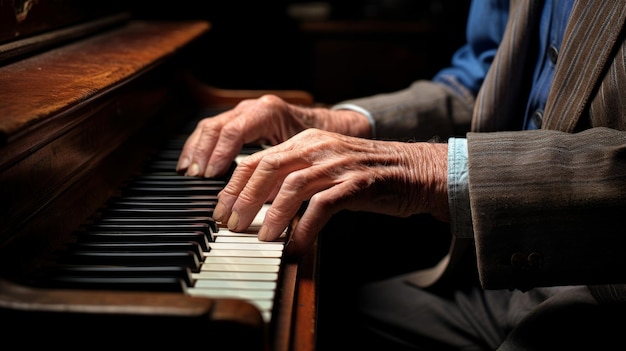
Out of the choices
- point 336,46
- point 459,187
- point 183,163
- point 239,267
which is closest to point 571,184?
point 459,187

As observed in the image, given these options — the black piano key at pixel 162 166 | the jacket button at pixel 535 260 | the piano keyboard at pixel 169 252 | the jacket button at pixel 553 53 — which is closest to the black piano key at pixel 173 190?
the piano keyboard at pixel 169 252

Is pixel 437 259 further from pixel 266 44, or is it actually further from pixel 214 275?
pixel 266 44

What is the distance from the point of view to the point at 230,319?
2.18 ft

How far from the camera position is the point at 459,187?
106 centimetres

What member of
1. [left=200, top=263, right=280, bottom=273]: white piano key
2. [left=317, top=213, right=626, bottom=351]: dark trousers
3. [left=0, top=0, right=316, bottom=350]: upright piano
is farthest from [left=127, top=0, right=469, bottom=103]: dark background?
[left=200, top=263, right=280, bottom=273]: white piano key

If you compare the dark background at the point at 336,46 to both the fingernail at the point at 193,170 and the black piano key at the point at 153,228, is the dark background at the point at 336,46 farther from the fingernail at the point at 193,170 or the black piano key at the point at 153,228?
the black piano key at the point at 153,228

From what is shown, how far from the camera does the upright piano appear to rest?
2.22ft

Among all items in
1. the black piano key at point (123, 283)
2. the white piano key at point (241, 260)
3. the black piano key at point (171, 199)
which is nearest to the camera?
the black piano key at point (123, 283)

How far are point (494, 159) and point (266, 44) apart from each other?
2.49 metres

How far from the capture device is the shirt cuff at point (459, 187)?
3.46ft

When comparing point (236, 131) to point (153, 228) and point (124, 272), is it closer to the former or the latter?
point (153, 228)

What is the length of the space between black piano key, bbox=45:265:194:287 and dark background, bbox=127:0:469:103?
2351 millimetres

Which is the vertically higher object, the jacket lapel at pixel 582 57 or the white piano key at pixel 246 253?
the jacket lapel at pixel 582 57

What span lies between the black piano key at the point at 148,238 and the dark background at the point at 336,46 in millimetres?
2224
